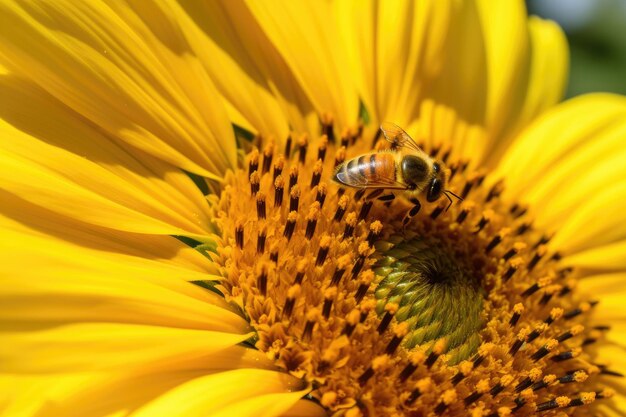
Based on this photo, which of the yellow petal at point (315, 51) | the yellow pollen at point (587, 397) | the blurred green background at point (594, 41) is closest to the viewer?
the yellow pollen at point (587, 397)

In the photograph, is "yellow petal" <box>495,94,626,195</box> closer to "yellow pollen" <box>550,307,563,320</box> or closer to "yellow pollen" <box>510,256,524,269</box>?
"yellow pollen" <box>510,256,524,269</box>

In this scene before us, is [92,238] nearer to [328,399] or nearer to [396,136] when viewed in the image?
[328,399]

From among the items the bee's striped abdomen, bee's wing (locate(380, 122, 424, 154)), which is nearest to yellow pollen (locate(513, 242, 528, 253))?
bee's wing (locate(380, 122, 424, 154))

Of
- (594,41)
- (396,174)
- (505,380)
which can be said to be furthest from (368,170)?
(594,41)

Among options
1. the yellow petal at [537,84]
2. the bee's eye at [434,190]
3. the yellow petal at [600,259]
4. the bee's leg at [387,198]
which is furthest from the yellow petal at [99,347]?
the yellow petal at [537,84]

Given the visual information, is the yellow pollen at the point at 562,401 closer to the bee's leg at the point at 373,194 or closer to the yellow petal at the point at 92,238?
the bee's leg at the point at 373,194

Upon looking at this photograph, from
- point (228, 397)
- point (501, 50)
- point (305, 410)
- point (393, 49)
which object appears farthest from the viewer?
point (501, 50)

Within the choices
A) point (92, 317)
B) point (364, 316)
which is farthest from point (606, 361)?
point (92, 317)
